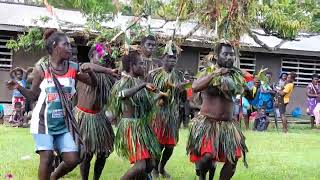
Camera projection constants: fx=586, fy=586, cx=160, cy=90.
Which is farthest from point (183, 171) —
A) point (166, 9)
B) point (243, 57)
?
point (243, 57)

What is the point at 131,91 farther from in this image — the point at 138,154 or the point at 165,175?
the point at 165,175

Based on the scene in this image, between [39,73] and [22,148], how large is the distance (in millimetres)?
4912

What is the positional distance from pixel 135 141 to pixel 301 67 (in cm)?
1738

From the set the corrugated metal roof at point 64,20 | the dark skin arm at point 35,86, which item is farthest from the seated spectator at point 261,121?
the dark skin arm at point 35,86

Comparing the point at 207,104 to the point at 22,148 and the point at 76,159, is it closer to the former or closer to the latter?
the point at 76,159

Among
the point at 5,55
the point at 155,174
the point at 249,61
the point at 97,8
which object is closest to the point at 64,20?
the point at 5,55

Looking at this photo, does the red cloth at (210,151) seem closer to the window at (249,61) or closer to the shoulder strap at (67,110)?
the shoulder strap at (67,110)

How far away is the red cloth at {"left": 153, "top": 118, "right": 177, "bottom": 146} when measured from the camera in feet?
24.1

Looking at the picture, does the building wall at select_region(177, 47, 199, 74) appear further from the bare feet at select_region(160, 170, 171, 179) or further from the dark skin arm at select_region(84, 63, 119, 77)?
the dark skin arm at select_region(84, 63, 119, 77)

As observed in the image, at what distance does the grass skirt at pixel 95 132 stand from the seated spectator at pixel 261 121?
8.69m

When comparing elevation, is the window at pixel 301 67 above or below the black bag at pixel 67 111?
below

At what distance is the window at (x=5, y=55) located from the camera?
59.2ft

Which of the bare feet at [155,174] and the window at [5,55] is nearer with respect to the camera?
the bare feet at [155,174]

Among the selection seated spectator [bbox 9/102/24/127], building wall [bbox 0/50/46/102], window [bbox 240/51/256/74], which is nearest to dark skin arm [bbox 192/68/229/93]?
seated spectator [bbox 9/102/24/127]
